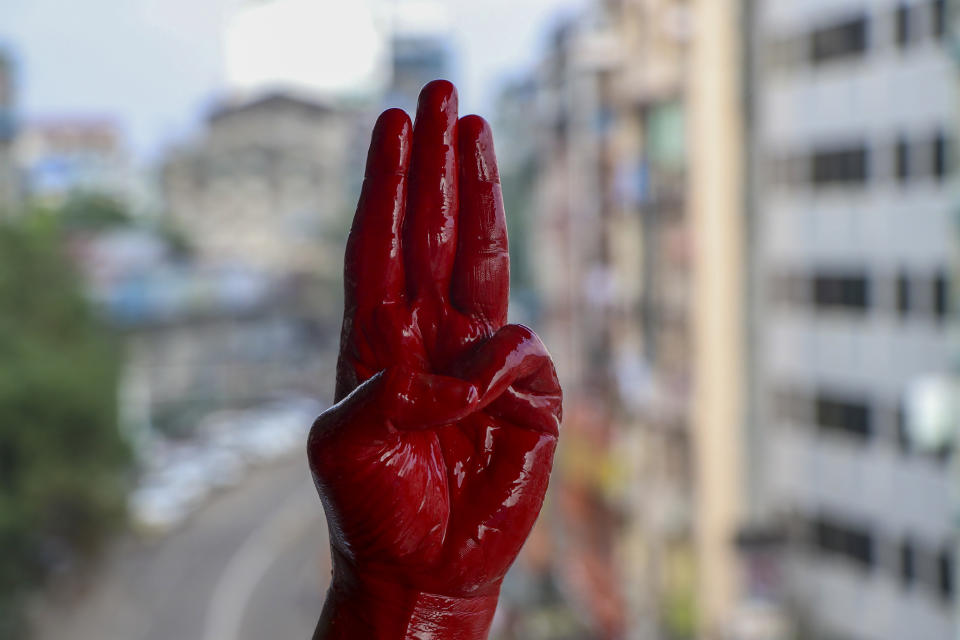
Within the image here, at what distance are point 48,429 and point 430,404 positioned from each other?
8.23 metres

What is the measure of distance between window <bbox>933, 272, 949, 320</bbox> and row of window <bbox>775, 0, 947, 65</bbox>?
112cm

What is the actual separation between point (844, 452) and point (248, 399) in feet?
40.6

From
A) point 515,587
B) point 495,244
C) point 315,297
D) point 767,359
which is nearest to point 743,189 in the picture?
point 767,359

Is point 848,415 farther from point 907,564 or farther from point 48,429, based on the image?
point 48,429

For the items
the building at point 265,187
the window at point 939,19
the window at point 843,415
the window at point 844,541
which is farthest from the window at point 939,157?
the building at point 265,187

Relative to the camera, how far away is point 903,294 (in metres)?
6.49

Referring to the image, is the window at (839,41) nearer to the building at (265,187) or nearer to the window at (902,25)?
the window at (902,25)

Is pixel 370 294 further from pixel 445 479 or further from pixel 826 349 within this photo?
pixel 826 349

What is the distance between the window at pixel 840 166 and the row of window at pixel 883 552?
A: 1851 mm

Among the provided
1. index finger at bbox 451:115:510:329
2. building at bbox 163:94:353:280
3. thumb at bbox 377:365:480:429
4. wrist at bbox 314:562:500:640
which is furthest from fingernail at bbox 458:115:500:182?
building at bbox 163:94:353:280

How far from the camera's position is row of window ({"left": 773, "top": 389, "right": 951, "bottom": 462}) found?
6555 mm

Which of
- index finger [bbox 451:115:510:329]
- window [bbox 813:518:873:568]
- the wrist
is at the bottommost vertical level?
window [bbox 813:518:873:568]

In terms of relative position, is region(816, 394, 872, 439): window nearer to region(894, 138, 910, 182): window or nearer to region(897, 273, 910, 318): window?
region(897, 273, 910, 318): window

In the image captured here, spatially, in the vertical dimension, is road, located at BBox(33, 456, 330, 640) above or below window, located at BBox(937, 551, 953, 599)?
below
